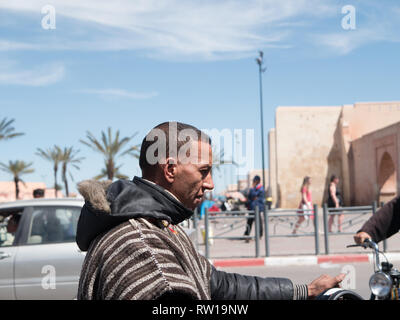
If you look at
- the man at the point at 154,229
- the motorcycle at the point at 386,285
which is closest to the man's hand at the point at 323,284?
the man at the point at 154,229

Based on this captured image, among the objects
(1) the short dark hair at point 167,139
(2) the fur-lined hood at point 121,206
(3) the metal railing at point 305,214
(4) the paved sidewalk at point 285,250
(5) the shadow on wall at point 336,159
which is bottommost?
(4) the paved sidewalk at point 285,250

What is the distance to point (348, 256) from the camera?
417 inches

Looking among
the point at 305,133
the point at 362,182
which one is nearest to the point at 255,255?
the point at 362,182

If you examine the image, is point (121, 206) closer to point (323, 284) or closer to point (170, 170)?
point (170, 170)

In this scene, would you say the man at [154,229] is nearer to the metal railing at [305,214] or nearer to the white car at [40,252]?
the white car at [40,252]

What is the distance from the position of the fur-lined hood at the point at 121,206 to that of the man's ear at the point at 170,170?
5 centimetres

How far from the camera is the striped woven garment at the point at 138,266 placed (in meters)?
1.42

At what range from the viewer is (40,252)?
5887 mm

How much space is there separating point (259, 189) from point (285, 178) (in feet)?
89.7

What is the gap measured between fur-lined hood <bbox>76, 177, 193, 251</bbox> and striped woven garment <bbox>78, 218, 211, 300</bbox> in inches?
1.2

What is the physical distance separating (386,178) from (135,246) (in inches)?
1341

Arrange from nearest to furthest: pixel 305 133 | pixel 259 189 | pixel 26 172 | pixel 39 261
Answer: pixel 39 261 < pixel 259 189 < pixel 305 133 < pixel 26 172
